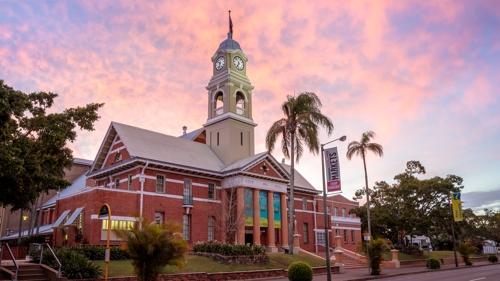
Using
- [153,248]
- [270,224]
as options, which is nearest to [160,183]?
[270,224]

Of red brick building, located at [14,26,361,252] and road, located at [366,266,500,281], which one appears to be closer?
road, located at [366,266,500,281]

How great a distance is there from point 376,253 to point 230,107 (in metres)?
22.3

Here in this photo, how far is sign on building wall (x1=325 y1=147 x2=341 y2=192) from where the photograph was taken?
85.1 ft

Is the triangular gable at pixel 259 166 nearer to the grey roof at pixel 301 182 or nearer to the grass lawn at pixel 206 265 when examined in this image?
the grey roof at pixel 301 182

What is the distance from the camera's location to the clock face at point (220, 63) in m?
47.8

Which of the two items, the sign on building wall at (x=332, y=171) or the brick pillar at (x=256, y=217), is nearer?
the sign on building wall at (x=332, y=171)

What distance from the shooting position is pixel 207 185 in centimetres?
3894

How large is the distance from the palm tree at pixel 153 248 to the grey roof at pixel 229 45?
34345 mm

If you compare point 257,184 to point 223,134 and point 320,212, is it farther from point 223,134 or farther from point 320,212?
point 320,212

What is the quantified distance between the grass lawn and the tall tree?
533 centimetres

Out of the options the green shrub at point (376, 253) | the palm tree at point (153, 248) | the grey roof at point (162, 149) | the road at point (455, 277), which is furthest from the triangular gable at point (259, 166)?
the palm tree at point (153, 248)

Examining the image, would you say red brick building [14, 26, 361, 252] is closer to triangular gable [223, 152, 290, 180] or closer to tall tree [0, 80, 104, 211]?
triangular gable [223, 152, 290, 180]

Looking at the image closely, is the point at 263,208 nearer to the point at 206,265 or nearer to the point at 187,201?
the point at 187,201

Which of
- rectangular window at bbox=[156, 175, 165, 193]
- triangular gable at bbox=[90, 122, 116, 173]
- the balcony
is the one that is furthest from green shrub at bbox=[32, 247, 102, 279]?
triangular gable at bbox=[90, 122, 116, 173]
